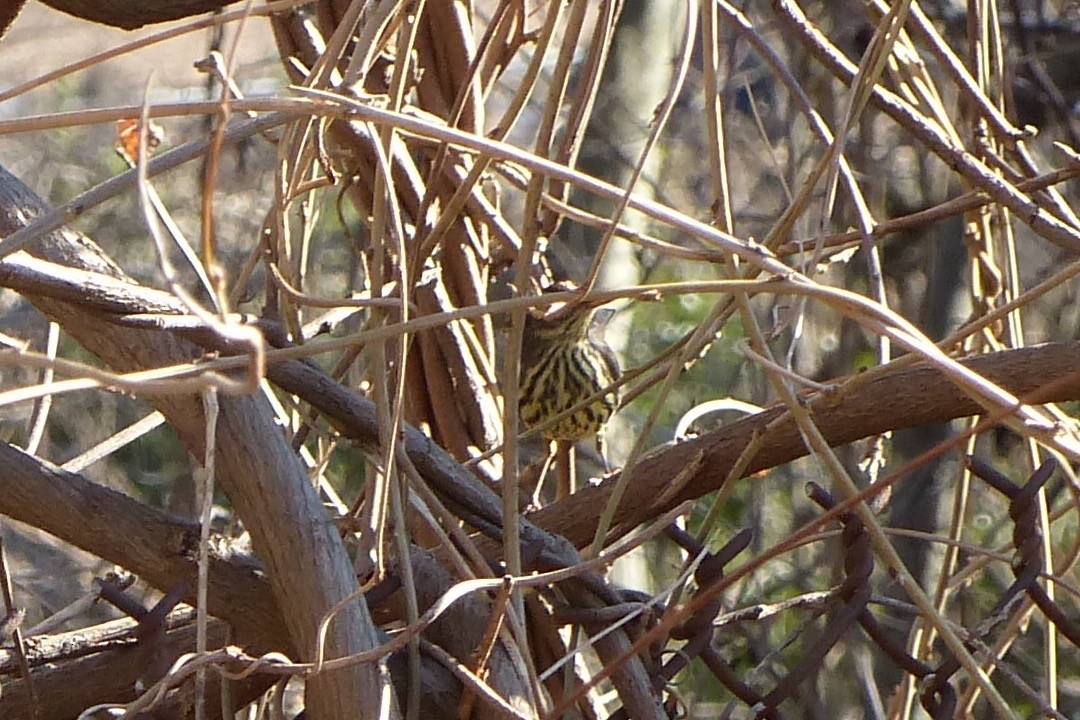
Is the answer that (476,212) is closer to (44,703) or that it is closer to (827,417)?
(827,417)

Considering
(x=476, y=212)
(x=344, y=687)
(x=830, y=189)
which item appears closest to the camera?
(x=344, y=687)

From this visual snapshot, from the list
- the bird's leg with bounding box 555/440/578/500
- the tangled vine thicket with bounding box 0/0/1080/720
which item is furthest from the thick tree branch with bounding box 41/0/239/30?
the bird's leg with bounding box 555/440/578/500

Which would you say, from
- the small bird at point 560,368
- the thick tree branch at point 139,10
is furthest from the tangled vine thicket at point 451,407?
the small bird at point 560,368

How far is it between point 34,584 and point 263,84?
8.49ft

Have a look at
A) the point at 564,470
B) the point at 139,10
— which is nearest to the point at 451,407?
the point at 564,470

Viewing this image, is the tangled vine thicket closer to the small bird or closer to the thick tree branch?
the thick tree branch

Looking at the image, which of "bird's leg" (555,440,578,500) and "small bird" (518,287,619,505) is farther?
"small bird" (518,287,619,505)

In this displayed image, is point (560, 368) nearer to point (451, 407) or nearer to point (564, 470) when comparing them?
point (564, 470)

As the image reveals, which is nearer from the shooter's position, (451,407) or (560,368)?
(451,407)

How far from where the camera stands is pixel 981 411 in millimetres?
1752

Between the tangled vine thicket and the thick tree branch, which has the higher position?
the thick tree branch

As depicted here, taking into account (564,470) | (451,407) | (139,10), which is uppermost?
(139,10)

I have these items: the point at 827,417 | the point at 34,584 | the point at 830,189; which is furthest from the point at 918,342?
the point at 34,584

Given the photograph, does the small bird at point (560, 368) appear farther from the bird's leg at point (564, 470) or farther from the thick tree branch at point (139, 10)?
the thick tree branch at point (139, 10)
